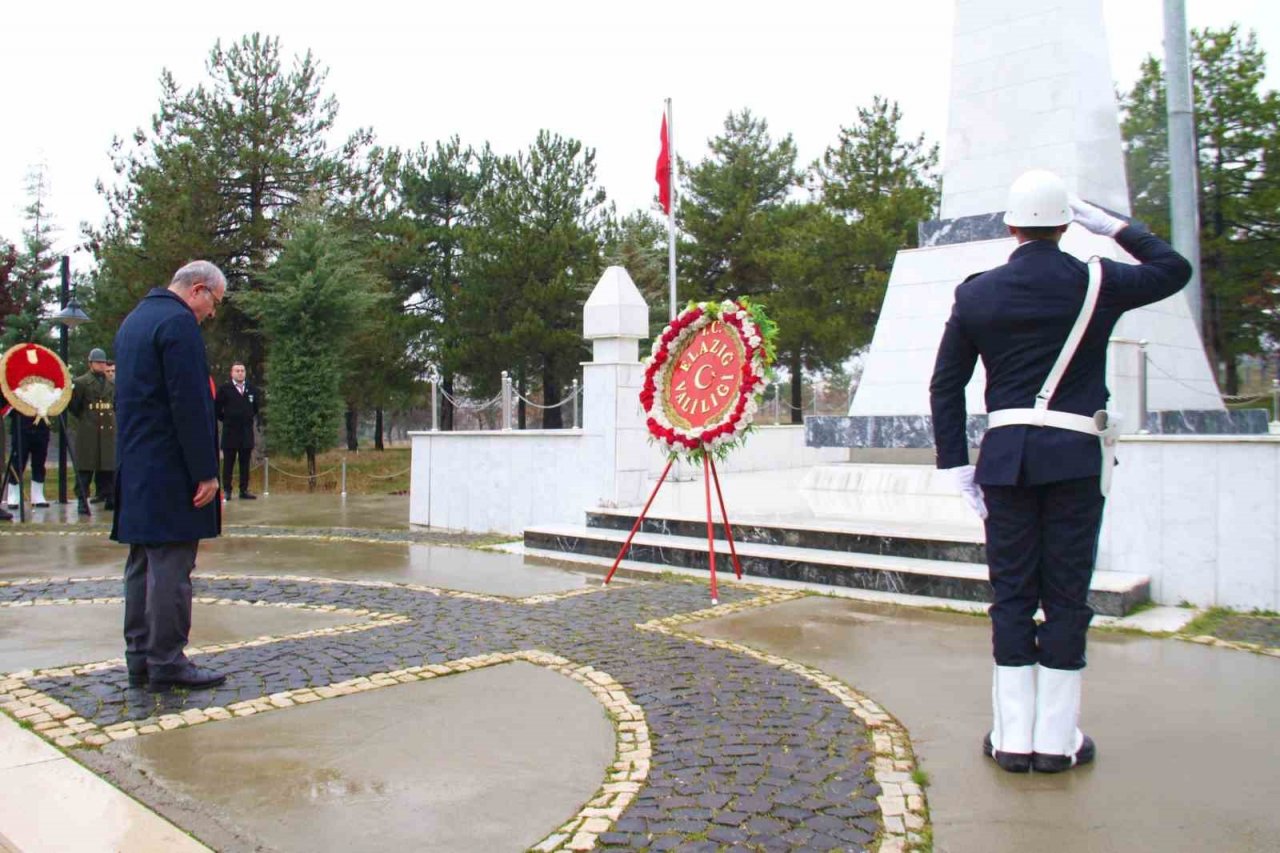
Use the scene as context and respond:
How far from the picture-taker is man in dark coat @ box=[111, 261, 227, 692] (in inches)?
158

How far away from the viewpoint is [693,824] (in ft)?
8.95

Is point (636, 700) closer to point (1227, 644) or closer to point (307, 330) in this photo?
point (1227, 644)

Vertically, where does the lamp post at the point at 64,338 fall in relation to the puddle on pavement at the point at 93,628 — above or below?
above

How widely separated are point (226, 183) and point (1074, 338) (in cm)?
2475

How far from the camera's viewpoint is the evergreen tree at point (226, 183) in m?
22.0

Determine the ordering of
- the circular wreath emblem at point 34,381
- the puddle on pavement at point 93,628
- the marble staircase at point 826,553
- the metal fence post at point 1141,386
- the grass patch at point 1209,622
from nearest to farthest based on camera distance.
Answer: the puddle on pavement at point 93,628 → the grass patch at point 1209,622 → the marble staircase at point 826,553 → the metal fence post at point 1141,386 → the circular wreath emblem at point 34,381

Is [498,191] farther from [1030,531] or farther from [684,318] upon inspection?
[1030,531]

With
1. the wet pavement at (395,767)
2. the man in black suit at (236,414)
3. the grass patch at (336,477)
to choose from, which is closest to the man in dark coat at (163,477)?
the wet pavement at (395,767)

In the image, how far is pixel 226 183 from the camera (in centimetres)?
2391

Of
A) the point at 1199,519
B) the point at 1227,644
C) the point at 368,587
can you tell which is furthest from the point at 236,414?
the point at 1227,644

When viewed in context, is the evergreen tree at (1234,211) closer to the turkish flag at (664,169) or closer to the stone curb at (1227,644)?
the stone curb at (1227,644)

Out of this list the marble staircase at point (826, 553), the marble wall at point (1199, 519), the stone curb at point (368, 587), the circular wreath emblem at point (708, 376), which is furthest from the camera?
the circular wreath emblem at point (708, 376)

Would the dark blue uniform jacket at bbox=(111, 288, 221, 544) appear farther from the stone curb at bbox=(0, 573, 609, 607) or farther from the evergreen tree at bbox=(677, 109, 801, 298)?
the evergreen tree at bbox=(677, 109, 801, 298)

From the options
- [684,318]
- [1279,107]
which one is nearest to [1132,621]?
[684,318]
